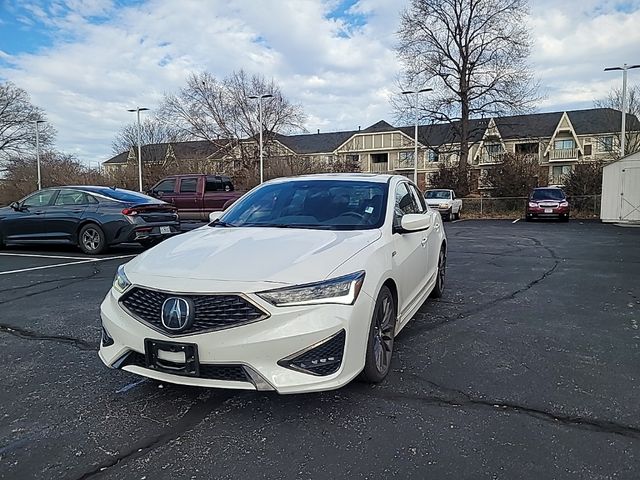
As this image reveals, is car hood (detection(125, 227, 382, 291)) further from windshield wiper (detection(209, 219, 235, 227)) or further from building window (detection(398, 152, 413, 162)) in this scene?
building window (detection(398, 152, 413, 162))

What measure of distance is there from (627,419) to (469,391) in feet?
2.99

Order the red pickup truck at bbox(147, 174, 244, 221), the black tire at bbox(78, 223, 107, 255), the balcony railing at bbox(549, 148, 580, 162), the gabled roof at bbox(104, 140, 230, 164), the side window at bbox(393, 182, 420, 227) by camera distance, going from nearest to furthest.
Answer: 1. the side window at bbox(393, 182, 420, 227)
2. the black tire at bbox(78, 223, 107, 255)
3. the red pickup truck at bbox(147, 174, 244, 221)
4. the gabled roof at bbox(104, 140, 230, 164)
5. the balcony railing at bbox(549, 148, 580, 162)

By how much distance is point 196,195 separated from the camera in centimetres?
1489

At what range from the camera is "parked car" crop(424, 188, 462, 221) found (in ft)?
77.5

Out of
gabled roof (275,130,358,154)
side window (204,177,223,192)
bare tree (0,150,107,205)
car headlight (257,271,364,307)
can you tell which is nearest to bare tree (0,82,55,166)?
bare tree (0,150,107,205)

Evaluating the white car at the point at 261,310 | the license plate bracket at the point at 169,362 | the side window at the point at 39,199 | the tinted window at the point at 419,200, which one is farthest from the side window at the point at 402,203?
the side window at the point at 39,199

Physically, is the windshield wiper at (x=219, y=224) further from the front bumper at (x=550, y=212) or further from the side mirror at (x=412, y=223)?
the front bumper at (x=550, y=212)

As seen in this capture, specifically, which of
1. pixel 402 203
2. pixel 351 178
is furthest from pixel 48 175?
pixel 402 203

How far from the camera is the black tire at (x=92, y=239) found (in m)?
9.77

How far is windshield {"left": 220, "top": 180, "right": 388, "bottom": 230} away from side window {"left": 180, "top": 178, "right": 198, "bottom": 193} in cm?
1094

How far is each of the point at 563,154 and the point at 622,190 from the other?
32436 millimetres

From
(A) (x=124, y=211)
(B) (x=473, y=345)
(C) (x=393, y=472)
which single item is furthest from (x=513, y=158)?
(C) (x=393, y=472)

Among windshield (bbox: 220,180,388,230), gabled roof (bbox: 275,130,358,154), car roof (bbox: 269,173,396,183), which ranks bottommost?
windshield (bbox: 220,180,388,230)

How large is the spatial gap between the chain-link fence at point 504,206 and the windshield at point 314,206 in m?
23.8
